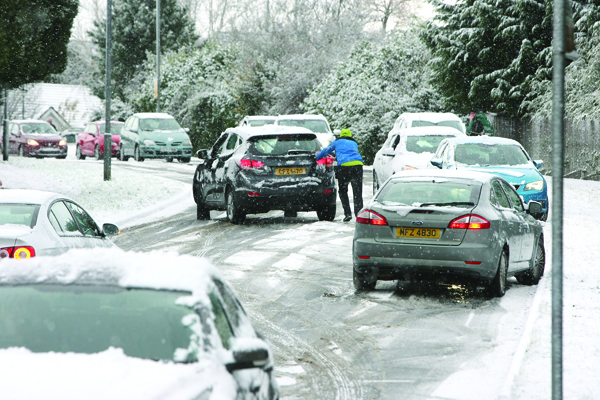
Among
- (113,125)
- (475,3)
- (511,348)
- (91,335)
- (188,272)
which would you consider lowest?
(511,348)

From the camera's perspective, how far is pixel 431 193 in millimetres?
10078

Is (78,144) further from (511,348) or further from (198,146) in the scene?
(511,348)

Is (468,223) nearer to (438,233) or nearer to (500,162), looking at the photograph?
(438,233)

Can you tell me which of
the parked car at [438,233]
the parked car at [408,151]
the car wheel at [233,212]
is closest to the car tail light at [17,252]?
the parked car at [438,233]

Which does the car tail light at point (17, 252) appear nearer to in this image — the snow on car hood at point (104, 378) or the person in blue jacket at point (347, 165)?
the snow on car hood at point (104, 378)

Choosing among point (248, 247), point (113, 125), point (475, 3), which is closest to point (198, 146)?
point (113, 125)

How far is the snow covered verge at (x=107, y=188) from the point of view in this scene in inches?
741

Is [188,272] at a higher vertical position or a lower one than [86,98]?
lower

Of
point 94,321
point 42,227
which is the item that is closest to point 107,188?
point 42,227

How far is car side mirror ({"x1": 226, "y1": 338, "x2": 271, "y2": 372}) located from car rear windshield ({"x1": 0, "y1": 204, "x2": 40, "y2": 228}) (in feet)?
14.4

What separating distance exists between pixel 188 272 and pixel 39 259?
0.83 metres

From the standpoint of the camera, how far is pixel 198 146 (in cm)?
4459

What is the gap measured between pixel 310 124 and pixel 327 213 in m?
14.1

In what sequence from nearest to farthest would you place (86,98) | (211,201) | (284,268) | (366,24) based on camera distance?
(284,268)
(211,201)
(366,24)
(86,98)
